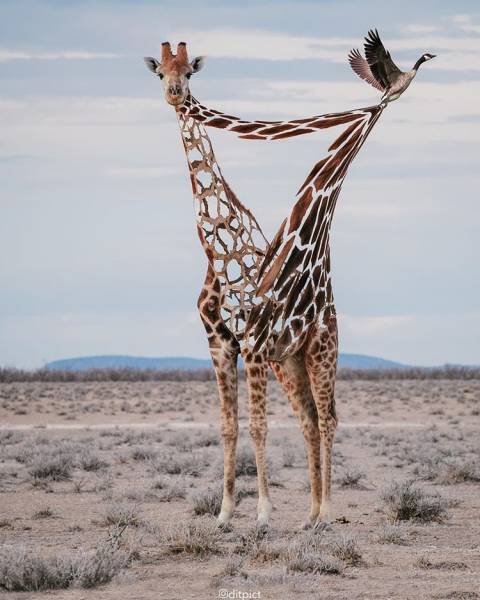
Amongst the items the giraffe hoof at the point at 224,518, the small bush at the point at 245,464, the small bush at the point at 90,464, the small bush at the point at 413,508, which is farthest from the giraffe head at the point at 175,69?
the small bush at the point at 90,464

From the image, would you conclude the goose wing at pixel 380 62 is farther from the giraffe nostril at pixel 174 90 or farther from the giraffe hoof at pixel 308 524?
the giraffe hoof at pixel 308 524

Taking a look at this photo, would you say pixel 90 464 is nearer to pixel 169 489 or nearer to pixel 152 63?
pixel 169 489

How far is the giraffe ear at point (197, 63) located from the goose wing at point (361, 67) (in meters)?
1.67

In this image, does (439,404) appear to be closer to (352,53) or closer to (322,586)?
(352,53)

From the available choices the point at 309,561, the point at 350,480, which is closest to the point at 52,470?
the point at 350,480

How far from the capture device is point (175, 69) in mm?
11578

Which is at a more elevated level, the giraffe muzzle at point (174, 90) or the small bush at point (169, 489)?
the giraffe muzzle at point (174, 90)

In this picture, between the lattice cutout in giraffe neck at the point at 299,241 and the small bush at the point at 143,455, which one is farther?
the small bush at the point at 143,455

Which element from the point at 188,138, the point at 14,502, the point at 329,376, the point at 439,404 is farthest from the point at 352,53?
the point at 439,404

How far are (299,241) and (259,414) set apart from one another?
5.60 feet

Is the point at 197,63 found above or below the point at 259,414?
above

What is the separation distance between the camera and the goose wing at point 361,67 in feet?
39.9

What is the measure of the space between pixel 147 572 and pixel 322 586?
1.47 metres

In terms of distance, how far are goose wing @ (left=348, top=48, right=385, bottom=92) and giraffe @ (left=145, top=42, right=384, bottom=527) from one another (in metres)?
0.53
